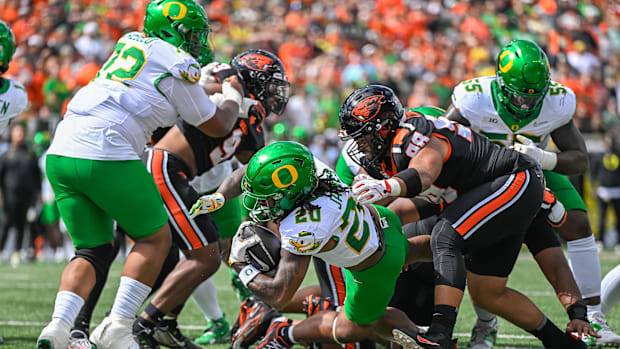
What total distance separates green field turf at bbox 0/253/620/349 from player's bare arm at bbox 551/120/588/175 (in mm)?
1084

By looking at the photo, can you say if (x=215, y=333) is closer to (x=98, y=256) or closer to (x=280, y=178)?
(x=98, y=256)

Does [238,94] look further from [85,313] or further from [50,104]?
[50,104]

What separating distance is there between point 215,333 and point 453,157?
2.13 m

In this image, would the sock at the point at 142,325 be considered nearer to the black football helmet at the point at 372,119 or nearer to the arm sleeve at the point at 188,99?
the arm sleeve at the point at 188,99

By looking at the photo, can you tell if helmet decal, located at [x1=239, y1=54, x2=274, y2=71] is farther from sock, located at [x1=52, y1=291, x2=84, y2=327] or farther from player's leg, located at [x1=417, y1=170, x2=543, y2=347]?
sock, located at [x1=52, y1=291, x2=84, y2=327]

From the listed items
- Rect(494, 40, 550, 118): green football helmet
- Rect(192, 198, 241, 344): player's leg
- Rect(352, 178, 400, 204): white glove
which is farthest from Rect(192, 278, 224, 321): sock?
Rect(494, 40, 550, 118): green football helmet

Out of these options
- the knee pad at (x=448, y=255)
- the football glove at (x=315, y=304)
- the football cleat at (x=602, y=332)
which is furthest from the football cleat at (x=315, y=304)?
the football cleat at (x=602, y=332)

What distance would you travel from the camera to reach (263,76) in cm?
495

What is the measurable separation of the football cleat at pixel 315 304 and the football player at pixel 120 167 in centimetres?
84

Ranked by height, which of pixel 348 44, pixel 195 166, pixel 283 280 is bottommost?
pixel 348 44

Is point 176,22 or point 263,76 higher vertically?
point 176,22

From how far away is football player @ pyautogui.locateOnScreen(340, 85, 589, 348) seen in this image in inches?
145

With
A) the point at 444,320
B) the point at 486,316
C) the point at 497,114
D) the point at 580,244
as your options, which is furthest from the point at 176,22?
the point at 580,244

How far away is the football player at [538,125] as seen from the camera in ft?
14.7
